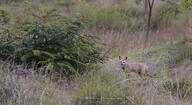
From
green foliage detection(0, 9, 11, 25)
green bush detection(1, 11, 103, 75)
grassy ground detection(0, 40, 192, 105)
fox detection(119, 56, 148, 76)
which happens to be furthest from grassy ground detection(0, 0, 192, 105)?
green foliage detection(0, 9, 11, 25)

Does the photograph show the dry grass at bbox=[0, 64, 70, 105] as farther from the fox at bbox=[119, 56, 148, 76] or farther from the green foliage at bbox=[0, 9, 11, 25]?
the fox at bbox=[119, 56, 148, 76]

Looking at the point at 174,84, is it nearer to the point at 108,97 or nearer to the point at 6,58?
the point at 108,97

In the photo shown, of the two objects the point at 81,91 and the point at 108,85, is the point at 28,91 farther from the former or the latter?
the point at 108,85

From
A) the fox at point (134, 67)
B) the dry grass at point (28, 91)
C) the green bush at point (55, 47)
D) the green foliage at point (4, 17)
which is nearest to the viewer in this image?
the dry grass at point (28, 91)

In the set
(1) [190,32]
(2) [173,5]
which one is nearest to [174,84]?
→ (1) [190,32]

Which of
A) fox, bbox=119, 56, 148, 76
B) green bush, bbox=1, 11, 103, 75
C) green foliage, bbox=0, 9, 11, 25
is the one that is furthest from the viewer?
fox, bbox=119, 56, 148, 76

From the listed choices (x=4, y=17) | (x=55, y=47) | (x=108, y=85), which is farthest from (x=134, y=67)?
(x=4, y=17)

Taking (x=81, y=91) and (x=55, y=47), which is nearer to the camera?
(x=81, y=91)

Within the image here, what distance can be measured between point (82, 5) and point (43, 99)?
1083cm

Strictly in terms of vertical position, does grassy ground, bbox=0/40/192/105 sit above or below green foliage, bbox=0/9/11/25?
below

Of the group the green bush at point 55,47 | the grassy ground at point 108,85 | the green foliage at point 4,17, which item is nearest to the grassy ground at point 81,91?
the grassy ground at point 108,85

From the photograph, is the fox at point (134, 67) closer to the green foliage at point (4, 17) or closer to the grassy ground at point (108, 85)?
the grassy ground at point (108, 85)

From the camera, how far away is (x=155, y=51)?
10352 millimetres

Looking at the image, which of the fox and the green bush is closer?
the green bush
